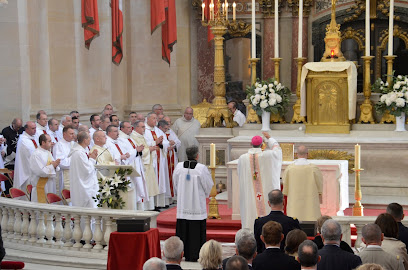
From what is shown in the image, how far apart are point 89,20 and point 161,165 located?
3240 millimetres

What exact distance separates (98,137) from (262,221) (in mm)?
4056

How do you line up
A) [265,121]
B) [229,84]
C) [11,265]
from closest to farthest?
[11,265]
[265,121]
[229,84]

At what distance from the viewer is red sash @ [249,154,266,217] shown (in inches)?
428

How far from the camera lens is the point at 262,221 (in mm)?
7918

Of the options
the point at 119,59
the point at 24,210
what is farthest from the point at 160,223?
the point at 119,59

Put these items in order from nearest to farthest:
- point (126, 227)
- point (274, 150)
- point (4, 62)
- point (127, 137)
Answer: point (126, 227), point (274, 150), point (127, 137), point (4, 62)

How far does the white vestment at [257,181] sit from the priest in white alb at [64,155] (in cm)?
269

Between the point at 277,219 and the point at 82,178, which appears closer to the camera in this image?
the point at 277,219

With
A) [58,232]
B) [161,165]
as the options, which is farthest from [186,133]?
[58,232]

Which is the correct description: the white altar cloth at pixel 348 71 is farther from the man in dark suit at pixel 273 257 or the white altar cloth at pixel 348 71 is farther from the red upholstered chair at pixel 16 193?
the man in dark suit at pixel 273 257

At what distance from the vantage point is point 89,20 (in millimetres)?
15398

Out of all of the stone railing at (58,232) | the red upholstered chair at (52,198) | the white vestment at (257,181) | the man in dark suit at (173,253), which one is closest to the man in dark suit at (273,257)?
the man in dark suit at (173,253)

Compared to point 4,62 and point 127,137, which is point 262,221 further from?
point 4,62

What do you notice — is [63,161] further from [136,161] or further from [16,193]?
[136,161]
